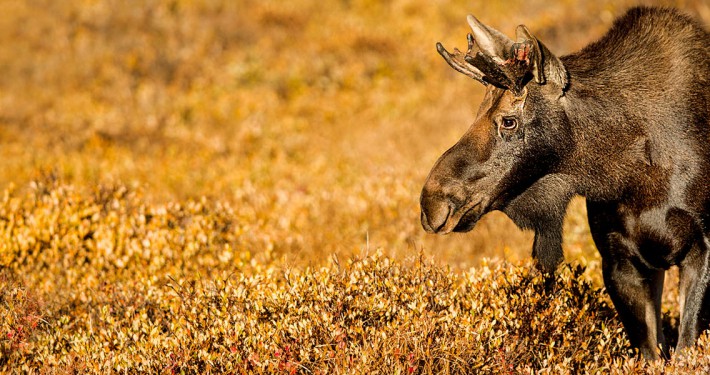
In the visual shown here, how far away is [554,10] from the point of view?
16891mm

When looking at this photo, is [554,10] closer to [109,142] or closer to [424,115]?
[424,115]

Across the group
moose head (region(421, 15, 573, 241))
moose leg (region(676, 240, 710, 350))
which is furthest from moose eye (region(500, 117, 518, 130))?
moose leg (region(676, 240, 710, 350))

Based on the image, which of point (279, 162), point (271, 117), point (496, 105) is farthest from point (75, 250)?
point (271, 117)

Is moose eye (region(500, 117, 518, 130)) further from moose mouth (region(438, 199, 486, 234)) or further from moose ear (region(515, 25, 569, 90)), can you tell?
moose mouth (region(438, 199, 486, 234))

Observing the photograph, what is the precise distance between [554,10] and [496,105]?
1313 centimetres

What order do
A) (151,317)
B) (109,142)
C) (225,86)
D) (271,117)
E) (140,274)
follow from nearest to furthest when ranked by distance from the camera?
(151,317) → (140,274) → (109,142) → (271,117) → (225,86)

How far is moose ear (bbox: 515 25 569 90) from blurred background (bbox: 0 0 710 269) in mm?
2465

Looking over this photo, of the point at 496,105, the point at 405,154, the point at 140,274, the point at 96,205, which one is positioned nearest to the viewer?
the point at 496,105

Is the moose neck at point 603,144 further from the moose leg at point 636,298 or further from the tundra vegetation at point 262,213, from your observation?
the tundra vegetation at point 262,213

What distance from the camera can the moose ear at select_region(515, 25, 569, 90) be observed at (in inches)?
170

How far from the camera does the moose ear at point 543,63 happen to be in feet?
14.2

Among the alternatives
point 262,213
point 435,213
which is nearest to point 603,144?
point 435,213

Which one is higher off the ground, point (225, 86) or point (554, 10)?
point (554, 10)

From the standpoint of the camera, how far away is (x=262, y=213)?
8594mm
